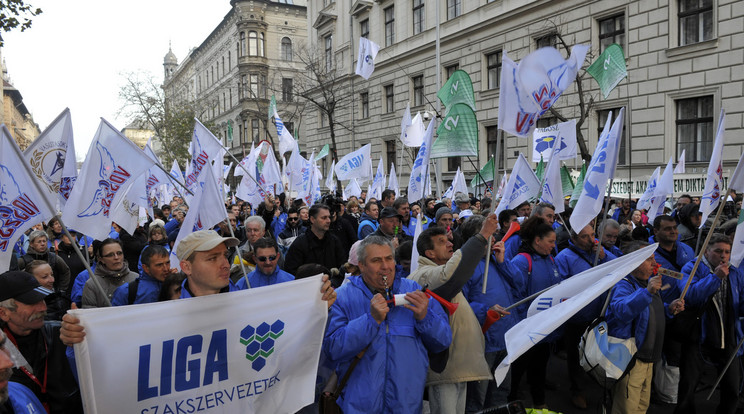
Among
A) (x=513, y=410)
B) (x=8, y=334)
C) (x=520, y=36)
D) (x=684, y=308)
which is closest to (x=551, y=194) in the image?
(x=684, y=308)

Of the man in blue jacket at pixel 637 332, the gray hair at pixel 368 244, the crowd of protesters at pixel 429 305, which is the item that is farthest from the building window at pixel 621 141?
the gray hair at pixel 368 244

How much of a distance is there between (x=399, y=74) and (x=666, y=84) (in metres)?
15.5

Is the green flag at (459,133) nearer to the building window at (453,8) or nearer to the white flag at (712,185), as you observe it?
the white flag at (712,185)

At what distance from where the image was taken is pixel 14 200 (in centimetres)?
361

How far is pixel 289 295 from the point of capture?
3164 millimetres

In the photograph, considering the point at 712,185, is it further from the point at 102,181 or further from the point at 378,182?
the point at 378,182

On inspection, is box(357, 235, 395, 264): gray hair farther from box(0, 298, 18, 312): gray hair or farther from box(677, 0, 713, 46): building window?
box(677, 0, 713, 46): building window

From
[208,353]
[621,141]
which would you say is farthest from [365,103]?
[208,353]

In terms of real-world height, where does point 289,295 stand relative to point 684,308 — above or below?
above

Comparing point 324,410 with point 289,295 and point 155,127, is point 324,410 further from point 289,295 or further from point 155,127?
point 155,127

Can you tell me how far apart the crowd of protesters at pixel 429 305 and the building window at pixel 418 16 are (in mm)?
24484

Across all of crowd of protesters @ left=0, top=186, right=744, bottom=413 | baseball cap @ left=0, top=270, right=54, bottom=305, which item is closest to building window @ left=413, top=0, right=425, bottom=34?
crowd of protesters @ left=0, top=186, right=744, bottom=413

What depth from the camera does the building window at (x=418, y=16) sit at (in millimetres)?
29177

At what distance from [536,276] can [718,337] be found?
150 centimetres
